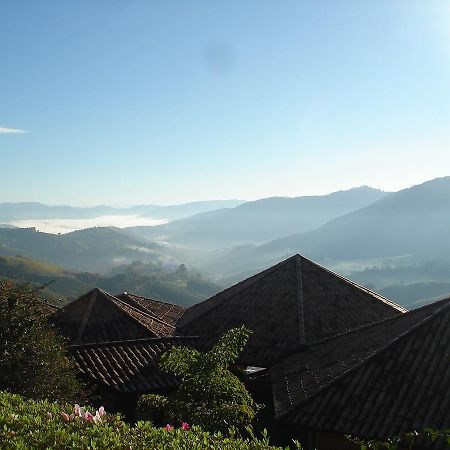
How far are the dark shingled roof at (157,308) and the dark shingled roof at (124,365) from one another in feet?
25.0

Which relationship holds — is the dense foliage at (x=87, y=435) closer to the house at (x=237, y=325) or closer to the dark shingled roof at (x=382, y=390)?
A: the dark shingled roof at (x=382, y=390)

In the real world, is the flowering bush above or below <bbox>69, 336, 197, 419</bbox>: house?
above

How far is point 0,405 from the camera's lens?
6.91 m

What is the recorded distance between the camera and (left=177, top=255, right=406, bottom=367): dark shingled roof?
1834 centimetres

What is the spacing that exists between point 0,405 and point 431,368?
31.1 ft

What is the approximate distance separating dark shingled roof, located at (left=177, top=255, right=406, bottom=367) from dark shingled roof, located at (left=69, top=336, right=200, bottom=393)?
313 cm

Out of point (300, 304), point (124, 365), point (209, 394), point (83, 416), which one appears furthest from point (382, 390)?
point (124, 365)

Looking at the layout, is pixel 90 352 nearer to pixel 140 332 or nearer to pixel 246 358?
pixel 140 332

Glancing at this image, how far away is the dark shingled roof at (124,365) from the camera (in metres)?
15.5

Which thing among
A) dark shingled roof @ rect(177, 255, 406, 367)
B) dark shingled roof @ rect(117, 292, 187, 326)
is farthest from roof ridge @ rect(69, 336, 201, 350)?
dark shingled roof @ rect(117, 292, 187, 326)

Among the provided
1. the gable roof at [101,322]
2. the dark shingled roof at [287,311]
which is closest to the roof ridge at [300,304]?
the dark shingled roof at [287,311]

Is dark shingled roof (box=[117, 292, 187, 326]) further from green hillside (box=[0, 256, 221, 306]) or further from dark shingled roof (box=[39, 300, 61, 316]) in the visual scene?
green hillside (box=[0, 256, 221, 306])

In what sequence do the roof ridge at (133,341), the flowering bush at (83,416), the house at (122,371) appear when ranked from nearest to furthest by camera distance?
the flowering bush at (83,416) < the house at (122,371) < the roof ridge at (133,341)

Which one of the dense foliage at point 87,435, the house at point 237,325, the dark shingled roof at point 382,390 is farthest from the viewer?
the house at point 237,325
